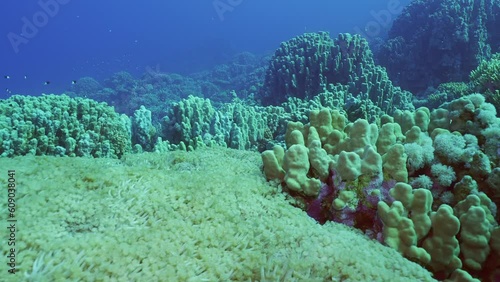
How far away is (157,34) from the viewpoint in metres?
105

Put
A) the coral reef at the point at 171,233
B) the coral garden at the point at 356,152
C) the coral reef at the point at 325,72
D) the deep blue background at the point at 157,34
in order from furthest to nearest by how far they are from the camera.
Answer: the deep blue background at the point at 157,34
the coral reef at the point at 325,72
the coral garden at the point at 356,152
the coral reef at the point at 171,233

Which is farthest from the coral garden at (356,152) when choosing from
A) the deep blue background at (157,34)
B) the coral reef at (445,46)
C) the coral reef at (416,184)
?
the deep blue background at (157,34)

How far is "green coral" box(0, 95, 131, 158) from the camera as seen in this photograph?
4.68m

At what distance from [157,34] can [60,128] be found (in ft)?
354

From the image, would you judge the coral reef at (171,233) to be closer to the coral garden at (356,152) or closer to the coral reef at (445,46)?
the coral garden at (356,152)

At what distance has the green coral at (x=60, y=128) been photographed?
468 cm

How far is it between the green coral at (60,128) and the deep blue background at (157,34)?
124 feet

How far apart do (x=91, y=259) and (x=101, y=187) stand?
0.91m

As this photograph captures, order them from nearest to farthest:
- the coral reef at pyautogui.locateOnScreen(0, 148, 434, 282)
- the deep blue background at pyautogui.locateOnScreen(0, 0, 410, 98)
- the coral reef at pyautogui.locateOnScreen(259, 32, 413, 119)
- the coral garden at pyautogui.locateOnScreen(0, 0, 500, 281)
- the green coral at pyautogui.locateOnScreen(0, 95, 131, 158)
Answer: the coral reef at pyautogui.locateOnScreen(0, 148, 434, 282)
the coral garden at pyautogui.locateOnScreen(0, 0, 500, 281)
the green coral at pyautogui.locateOnScreen(0, 95, 131, 158)
the coral reef at pyautogui.locateOnScreen(259, 32, 413, 119)
the deep blue background at pyautogui.locateOnScreen(0, 0, 410, 98)

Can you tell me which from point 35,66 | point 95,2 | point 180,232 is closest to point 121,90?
point 180,232

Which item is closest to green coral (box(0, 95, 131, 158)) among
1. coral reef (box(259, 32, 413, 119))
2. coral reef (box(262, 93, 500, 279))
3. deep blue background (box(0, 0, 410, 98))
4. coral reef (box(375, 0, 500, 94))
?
coral reef (box(262, 93, 500, 279))

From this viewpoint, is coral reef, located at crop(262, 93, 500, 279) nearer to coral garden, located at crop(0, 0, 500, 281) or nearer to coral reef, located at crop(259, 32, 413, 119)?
coral garden, located at crop(0, 0, 500, 281)

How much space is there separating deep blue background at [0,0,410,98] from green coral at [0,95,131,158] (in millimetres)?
37737

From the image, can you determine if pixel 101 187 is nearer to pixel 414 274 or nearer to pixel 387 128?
pixel 414 274
